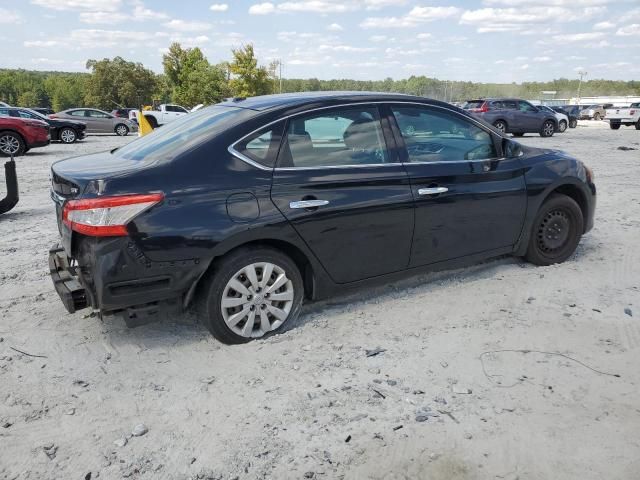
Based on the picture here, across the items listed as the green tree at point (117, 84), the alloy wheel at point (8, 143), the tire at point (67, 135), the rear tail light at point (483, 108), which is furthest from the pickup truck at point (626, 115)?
the green tree at point (117, 84)

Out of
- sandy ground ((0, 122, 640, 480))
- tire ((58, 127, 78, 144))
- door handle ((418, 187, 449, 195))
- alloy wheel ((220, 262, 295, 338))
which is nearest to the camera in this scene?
sandy ground ((0, 122, 640, 480))

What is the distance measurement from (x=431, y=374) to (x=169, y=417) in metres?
1.55

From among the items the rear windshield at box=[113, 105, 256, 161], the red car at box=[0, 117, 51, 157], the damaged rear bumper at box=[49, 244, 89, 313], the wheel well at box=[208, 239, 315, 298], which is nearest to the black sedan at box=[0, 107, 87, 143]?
the red car at box=[0, 117, 51, 157]

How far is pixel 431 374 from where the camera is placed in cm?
338

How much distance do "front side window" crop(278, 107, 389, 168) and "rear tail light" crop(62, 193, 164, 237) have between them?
98cm

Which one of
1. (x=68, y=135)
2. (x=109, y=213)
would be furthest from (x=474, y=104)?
(x=109, y=213)

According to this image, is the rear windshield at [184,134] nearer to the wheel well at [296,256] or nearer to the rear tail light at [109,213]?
the rear tail light at [109,213]

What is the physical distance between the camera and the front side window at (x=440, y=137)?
14.0ft

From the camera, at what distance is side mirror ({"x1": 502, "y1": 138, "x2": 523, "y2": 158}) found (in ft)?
15.8

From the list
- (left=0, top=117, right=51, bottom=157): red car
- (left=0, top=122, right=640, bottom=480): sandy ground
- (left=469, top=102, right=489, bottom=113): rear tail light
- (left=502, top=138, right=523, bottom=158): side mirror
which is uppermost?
(left=469, top=102, right=489, bottom=113): rear tail light

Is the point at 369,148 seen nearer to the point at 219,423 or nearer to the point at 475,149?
the point at 475,149

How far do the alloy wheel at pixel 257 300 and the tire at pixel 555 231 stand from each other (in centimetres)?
260

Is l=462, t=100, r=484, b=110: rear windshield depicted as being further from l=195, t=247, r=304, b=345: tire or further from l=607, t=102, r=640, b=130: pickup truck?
l=195, t=247, r=304, b=345: tire

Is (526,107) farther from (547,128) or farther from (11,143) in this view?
(11,143)
